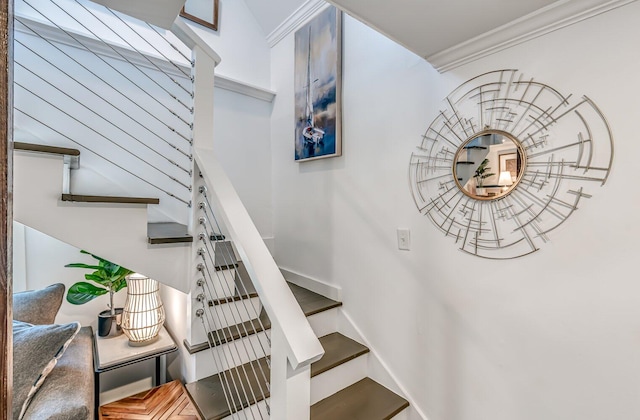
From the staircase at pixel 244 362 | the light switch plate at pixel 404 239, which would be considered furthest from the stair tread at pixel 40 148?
the light switch plate at pixel 404 239

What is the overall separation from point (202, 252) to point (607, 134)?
1.69 m

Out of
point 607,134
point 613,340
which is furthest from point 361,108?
point 613,340

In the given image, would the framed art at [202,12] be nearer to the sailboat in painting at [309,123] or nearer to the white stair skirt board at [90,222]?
the sailboat in painting at [309,123]

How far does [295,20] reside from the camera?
229cm

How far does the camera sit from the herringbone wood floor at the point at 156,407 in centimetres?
130

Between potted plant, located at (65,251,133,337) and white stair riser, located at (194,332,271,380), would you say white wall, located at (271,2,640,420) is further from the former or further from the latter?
potted plant, located at (65,251,133,337)

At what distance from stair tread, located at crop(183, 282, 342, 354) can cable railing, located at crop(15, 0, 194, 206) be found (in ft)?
2.67

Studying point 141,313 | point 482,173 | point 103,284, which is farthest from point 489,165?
point 103,284

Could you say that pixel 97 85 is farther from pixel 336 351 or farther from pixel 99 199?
pixel 336 351

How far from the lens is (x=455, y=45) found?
129 centimetres

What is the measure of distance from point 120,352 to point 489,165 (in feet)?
6.86

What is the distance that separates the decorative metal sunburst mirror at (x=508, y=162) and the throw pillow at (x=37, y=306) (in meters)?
2.04

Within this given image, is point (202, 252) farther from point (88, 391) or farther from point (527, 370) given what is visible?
point (527, 370)

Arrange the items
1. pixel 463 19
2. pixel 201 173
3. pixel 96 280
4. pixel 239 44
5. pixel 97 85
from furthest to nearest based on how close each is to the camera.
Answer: pixel 239 44 → pixel 97 85 → pixel 96 280 → pixel 201 173 → pixel 463 19
